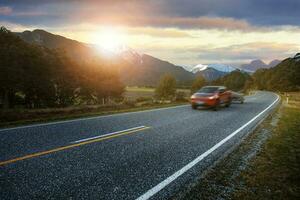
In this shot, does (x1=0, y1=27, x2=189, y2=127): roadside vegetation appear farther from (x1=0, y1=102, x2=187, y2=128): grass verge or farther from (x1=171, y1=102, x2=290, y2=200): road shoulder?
(x1=171, y1=102, x2=290, y2=200): road shoulder

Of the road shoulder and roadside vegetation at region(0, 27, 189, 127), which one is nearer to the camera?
the road shoulder

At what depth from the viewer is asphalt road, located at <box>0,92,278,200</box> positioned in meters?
4.19

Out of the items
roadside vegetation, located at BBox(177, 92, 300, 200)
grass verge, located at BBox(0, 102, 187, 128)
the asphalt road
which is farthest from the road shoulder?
grass verge, located at BBox(0, 102, 187, 128)

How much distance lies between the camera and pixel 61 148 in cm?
657

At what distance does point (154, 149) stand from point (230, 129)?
485cm

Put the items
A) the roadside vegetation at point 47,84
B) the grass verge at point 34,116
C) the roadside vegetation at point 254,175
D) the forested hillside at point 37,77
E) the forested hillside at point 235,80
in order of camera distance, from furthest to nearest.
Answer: the forested hillside at point 235,80
the forested hillside at point 37,77
the roadside vegetation at point 47,84
the grass verge at point 34,116
the roadside vegetation at point 254,175

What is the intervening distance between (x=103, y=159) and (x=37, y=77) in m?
26.6

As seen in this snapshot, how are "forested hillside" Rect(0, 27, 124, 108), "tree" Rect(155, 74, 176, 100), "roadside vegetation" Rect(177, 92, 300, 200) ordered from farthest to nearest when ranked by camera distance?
"tree" Rect(155, 74, 176, 100)
"forested hillside" Rect(0, 27, 124, 108)
"roadside vegetation" Rect(177, 92, 300, 200)

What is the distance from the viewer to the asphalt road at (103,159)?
419 cm

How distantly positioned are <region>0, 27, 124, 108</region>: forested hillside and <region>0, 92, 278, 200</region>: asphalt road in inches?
770

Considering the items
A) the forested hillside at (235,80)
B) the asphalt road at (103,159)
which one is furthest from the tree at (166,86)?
the forested hillside at (235,80)

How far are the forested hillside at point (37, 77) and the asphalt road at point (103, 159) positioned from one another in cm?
1956

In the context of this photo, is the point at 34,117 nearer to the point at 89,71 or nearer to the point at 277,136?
the point at 277,136

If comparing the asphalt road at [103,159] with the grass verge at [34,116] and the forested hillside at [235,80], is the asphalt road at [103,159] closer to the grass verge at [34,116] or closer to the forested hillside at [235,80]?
the grass verge at [34,116]
